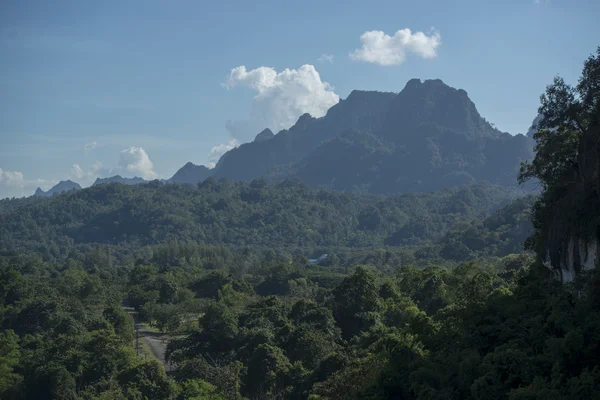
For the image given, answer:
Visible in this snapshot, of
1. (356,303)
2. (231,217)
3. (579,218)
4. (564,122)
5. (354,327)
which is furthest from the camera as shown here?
(231,217)

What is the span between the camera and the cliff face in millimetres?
17172

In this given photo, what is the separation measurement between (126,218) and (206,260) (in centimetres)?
4698

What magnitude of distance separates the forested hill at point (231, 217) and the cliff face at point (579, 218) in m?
100

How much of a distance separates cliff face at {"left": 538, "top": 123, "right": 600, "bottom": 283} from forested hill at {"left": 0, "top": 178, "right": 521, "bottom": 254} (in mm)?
100342

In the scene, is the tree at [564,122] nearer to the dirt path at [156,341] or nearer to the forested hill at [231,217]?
the dirt path at [156,341]

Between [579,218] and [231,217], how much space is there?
4675 inches

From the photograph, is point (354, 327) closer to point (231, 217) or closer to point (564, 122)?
point (564, 122)

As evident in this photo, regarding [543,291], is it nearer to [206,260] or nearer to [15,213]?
[206,260]

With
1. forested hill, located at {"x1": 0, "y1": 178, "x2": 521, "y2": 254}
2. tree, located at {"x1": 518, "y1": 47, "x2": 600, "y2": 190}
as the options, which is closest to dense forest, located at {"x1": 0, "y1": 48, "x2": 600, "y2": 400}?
tree, located at {"x1": 518, "y1": 47, "x2": 600, "y2": 190}

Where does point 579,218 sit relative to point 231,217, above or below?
below

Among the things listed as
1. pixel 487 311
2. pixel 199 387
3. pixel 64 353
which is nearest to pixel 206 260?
pixel 64 353

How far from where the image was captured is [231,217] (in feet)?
441

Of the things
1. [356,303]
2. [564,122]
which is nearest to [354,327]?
[356,303]

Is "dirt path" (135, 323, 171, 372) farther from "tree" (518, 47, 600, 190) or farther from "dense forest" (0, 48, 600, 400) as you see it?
"tree" (518, 47, 600, 190)
